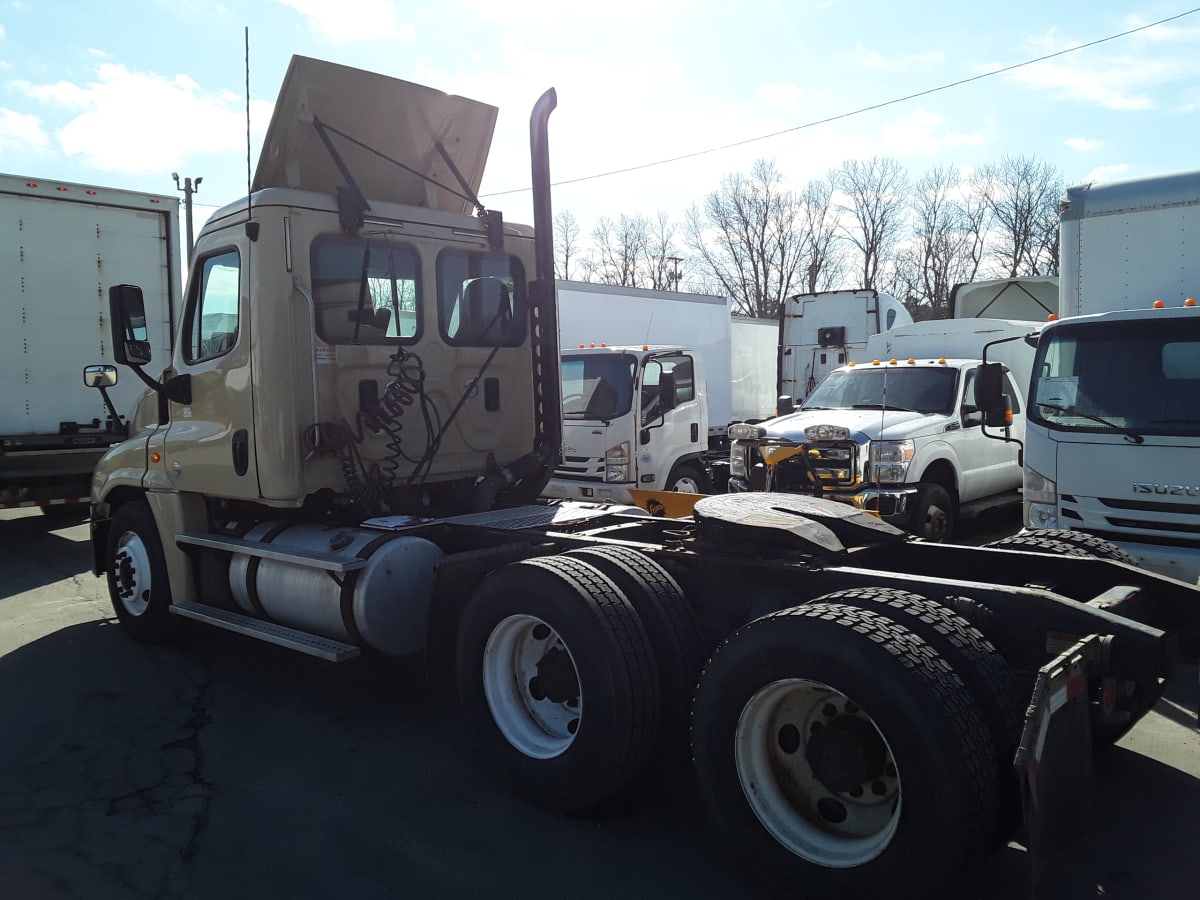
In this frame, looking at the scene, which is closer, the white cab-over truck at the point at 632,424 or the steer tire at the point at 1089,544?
the steer tire at the point at 1089,544

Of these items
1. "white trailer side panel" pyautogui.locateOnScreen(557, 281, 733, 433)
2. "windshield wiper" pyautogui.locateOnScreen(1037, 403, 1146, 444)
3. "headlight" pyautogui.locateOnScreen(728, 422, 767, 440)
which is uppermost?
"white trailer side panel" pyautogui.locateOnScreen(557, 281, 733, 433)

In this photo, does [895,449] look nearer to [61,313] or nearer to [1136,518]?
[1136,518]

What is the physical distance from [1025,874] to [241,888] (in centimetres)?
290

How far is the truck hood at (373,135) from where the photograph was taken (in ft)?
17.9

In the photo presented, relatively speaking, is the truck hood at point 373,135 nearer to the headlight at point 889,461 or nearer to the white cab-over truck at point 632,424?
the white cab-over truck at point 632,424

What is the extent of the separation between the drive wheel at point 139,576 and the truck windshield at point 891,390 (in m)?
6.59

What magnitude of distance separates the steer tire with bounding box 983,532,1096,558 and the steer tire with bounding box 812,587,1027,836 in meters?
1.29

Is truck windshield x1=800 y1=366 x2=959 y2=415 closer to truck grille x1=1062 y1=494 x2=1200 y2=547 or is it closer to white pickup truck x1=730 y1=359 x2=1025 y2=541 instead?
white pickup truck x1=730 y1=359 x2=1025 y2=541

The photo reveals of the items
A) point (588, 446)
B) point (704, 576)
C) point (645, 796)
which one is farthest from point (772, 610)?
point (588, 446)

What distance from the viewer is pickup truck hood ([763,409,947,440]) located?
8.37m

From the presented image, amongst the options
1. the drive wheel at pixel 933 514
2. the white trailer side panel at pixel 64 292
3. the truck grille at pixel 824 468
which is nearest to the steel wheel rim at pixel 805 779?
the truck grille at pixel 824 468

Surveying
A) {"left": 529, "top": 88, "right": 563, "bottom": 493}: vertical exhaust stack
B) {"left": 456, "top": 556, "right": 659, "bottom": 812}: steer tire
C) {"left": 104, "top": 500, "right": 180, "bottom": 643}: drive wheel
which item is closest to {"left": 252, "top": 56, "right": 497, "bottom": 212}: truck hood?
{"left": 529, "top": 88, "right": 563, "bottom": 493}: vertical exhaust stack

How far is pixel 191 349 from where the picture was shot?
6000 millimetres

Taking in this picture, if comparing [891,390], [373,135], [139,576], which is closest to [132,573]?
[139,576]
